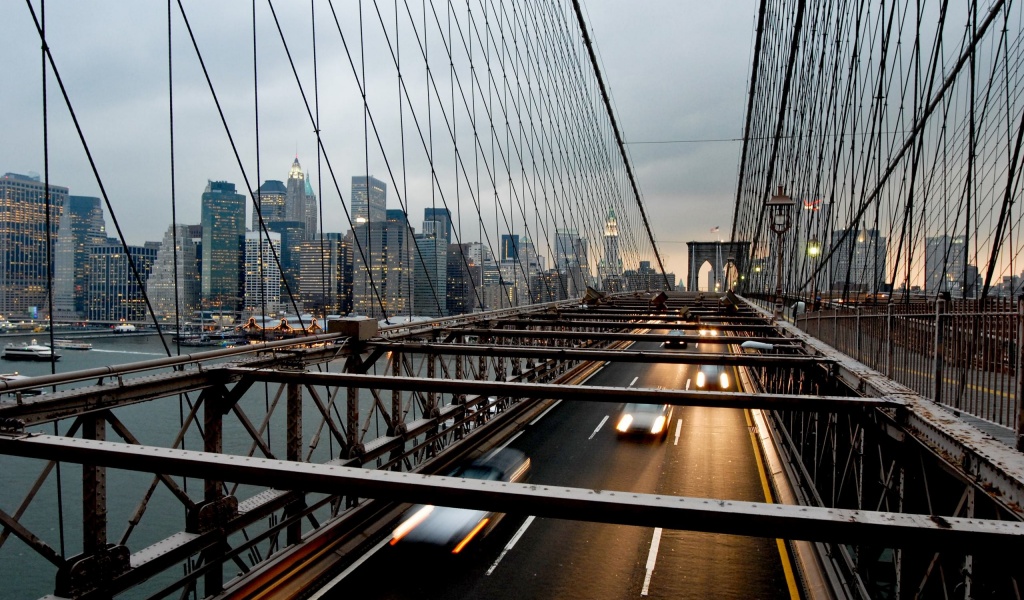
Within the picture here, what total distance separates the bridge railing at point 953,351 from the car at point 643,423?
33.0ft

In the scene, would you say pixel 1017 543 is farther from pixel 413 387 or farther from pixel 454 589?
pixel 454 589

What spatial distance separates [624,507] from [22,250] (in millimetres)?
14412

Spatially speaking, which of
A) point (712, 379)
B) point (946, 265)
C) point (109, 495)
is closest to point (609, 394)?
point (946, 265)

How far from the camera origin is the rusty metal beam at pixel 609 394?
6.26 m

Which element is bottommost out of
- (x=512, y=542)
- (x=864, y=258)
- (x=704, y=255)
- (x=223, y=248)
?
(x=512, y=542)

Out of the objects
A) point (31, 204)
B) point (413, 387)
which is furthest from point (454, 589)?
point (31, 204)

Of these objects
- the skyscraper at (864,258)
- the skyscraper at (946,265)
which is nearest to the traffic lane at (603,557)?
the skyscraper at (864,258)

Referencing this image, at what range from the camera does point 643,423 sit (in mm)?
20672

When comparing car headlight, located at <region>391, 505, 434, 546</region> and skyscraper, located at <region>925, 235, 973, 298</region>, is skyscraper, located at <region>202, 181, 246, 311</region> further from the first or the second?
skyscraper, located at <region>925, 235, 973, 298</region>

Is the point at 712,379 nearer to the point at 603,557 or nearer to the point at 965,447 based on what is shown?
the point at 603,557

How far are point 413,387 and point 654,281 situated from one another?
437 feet

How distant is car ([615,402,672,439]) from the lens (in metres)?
20.4

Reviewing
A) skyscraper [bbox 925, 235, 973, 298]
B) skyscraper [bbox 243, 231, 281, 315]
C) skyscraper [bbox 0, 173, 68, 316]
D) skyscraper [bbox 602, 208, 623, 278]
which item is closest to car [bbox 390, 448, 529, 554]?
skyscraper [bbox 0, 173, 68, 316]

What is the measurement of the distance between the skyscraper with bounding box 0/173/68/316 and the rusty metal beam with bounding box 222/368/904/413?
758 centimetres
